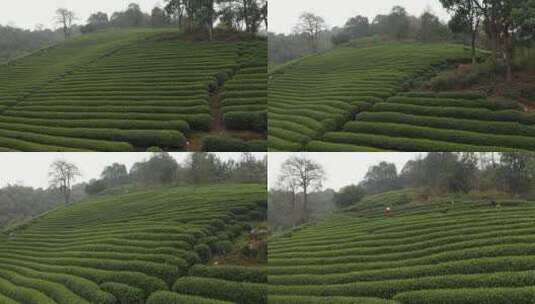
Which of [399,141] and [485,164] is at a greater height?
[399,141]

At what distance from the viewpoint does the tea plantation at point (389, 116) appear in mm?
16344

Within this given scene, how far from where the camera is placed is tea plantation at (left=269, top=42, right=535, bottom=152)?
16.3 meters

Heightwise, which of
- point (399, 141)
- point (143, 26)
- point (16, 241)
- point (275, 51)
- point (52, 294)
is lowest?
point (16, 241)

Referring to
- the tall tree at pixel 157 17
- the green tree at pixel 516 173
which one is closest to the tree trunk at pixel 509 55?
the green tree at pixel 516 173

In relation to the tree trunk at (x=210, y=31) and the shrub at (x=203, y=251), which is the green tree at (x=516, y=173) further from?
the tree trunk at (x=210, y=31)

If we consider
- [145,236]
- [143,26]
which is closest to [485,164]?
[145,236]

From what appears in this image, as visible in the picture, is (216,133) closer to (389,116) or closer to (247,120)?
(247,120)

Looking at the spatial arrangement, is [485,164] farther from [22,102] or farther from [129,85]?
[22,102]

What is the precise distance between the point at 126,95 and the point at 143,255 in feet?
31.6

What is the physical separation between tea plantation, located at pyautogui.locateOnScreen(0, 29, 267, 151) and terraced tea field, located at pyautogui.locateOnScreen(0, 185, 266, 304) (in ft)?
13.6

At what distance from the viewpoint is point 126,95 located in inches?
842

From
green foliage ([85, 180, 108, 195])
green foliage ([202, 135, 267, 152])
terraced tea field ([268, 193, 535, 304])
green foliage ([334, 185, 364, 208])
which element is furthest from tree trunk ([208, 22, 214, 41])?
green foliage ([334, 185, 364, 208])

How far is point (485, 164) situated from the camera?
3070 cm

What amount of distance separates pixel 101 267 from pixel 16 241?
13201 mm
